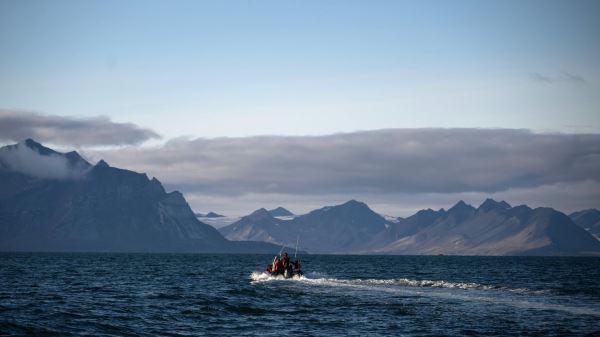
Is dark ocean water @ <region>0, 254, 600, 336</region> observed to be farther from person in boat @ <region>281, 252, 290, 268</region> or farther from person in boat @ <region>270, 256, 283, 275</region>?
person in boat @ <region>270, 256, 283, 275</region>

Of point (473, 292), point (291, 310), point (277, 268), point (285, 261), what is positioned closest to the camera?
point (291, 310)

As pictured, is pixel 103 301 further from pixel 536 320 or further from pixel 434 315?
pixel 536 320

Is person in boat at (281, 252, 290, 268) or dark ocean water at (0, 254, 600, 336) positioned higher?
person in boat at (281, 252, 290, 268)

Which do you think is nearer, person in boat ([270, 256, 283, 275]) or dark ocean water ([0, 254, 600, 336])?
dark ocean water ([0, 254, 600, 336])

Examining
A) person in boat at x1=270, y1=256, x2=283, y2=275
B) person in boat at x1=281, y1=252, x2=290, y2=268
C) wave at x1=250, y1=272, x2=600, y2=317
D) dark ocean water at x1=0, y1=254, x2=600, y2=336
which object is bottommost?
dark ocean water at x1=0, y1=254, x2=600, y2=336

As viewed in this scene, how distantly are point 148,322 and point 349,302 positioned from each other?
2171cm

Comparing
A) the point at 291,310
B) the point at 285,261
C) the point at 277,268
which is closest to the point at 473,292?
the point at 291,310

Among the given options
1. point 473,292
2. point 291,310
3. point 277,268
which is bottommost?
point 291,310

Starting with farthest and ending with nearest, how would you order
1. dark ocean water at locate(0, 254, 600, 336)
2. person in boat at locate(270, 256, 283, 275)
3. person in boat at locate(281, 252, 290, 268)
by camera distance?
person in boat at locate(270, 256, 283, 275), person in boat at locate(281, 252, 290, 268), dark ocean water at locate(0, 254, 600, 336)

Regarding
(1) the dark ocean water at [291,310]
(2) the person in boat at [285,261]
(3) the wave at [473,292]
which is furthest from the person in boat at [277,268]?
(1) the dark ocean water at [291,310]

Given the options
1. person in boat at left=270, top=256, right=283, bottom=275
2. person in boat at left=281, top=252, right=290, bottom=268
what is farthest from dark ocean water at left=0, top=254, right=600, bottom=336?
person in boat at left=270, top=256, right=283, bottom=275

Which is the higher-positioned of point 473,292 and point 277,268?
point 277,268

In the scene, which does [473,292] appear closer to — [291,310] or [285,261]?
[291,310]

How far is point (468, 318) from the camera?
53.9 metres
